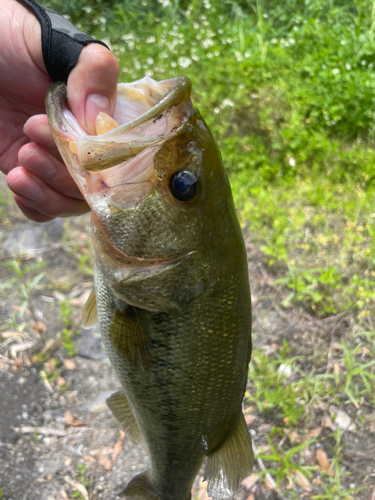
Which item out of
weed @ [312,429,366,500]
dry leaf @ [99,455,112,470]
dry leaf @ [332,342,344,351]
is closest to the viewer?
weed @ [312,429,366,500]

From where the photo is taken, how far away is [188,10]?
622 cm

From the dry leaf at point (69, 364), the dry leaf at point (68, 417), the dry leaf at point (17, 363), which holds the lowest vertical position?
the dry leaf at point (68, 417)

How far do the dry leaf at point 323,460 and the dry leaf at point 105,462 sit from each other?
1.36 meters

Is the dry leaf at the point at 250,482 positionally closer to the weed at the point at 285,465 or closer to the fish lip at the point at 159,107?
the weed at the point at 285,465

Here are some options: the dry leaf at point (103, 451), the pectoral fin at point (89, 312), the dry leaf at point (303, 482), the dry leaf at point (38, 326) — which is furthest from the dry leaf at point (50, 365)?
the dry leaf at point (303, 482)

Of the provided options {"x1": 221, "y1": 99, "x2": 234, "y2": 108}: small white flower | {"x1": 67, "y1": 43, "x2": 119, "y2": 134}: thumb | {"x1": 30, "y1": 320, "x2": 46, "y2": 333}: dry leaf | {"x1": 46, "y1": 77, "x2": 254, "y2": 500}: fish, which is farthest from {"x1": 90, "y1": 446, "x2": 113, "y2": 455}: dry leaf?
{"x1": 221, "y1": 99, "x2": 234, "y2": 108}: small white flower

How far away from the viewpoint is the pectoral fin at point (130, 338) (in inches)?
50.6

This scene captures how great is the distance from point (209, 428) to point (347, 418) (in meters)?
1.49

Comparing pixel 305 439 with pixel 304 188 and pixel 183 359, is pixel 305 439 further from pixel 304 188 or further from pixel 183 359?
pixel 304 188

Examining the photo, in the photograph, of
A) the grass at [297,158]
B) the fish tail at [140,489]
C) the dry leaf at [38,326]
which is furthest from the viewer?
the dry leaf at [38,326]

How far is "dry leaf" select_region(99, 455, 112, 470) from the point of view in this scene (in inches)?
93.0

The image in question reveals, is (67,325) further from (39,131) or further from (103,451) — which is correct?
(39,131)

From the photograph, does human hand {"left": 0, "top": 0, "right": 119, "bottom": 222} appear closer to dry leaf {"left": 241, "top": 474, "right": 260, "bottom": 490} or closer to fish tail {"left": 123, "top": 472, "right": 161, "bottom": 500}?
fish tail {"left": 123, "top": 472, "right": 161, "bottom": 500}

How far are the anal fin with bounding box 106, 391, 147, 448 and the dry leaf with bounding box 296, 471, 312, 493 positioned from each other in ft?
3.68
